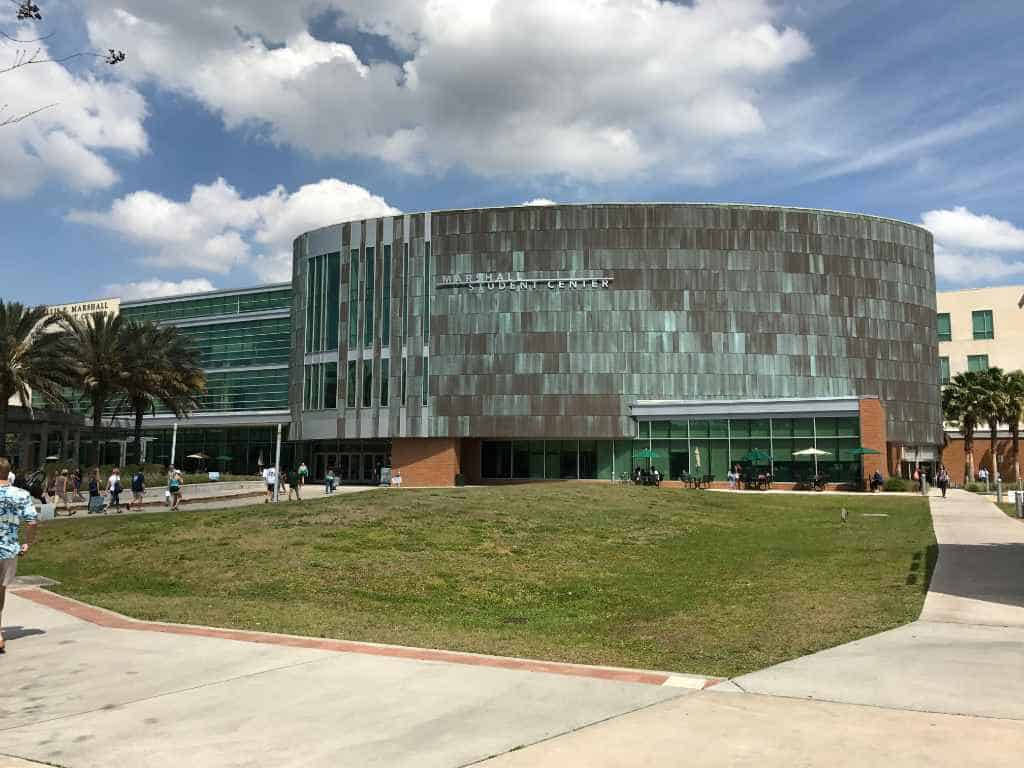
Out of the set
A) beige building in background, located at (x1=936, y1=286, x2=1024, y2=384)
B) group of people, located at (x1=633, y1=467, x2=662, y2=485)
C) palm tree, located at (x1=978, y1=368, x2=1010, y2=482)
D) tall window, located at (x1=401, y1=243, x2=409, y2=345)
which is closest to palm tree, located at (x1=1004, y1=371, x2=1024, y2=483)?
palm tree, located at (x1=978, y1=368, x2=1010, y2=482)

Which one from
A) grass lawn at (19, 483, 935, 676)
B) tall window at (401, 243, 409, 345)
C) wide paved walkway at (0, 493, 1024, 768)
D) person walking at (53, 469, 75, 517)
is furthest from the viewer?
tall window at (401, 243, 409, 345)

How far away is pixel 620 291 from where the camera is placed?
60.8m

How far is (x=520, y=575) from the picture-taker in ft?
57.0

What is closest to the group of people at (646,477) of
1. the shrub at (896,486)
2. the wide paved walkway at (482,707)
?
the shrub at (896,486)

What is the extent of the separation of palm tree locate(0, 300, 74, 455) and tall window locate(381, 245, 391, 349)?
21987 mm

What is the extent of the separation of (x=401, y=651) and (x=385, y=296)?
55504 mm

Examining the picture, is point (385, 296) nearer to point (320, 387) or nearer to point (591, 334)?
point (320, 387)

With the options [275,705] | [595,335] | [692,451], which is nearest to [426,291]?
[595,335]

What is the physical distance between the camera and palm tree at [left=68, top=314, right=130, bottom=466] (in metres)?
51.4

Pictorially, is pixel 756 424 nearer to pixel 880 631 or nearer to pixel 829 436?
Result: pixel 829 436

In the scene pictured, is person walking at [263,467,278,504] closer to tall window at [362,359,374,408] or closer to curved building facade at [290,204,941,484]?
curved building facade at [290,204,941,484]

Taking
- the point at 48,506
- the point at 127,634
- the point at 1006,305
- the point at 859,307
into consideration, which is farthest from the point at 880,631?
the point at 1006,305

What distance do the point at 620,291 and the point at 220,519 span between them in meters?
40.9

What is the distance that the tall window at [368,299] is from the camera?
63.1 meters
